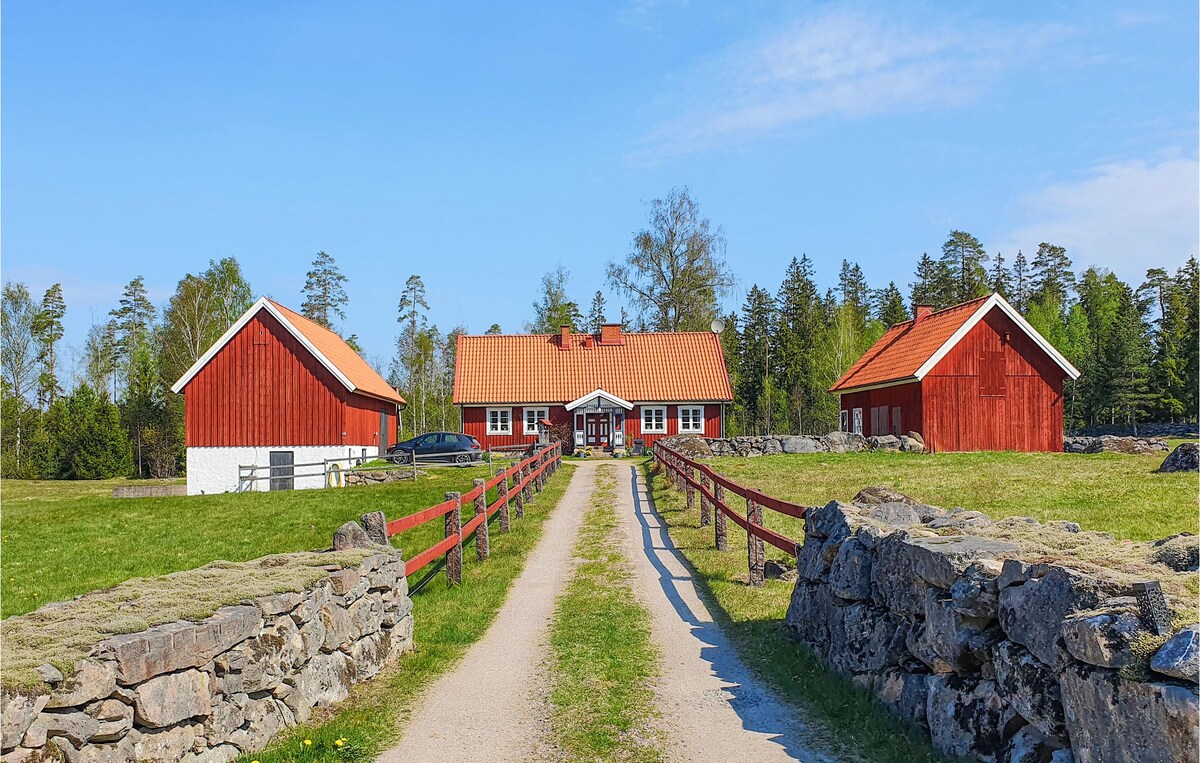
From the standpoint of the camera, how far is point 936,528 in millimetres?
6789

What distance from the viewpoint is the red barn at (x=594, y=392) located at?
42.3m

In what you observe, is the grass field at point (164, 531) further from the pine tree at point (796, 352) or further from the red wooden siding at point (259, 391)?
the pine tree at point (796, 352)

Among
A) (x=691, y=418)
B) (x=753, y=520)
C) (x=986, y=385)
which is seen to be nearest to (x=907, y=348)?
(x=986, y=385)

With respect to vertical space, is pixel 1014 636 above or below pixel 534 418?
below

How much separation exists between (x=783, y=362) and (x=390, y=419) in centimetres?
3303

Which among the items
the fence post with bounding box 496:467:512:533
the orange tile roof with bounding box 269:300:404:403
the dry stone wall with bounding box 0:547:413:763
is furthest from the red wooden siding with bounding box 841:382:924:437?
the dry stone wall with bounding box 0:547:413:763

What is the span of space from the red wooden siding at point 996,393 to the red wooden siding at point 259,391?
22000 mm

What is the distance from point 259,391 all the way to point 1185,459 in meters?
28.3

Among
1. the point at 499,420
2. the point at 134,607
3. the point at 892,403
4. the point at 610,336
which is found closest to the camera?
the point at 134,607

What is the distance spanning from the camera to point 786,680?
23.1 ft

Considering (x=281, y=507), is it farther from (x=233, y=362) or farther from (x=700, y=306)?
(x=700, y=306)

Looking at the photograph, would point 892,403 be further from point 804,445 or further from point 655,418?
point 655,418

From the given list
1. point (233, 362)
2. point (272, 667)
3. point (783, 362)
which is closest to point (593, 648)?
point (272, 667)

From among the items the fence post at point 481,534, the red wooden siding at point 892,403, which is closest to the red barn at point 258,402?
the fence post at point 481,534
